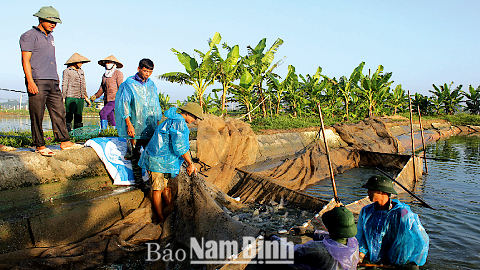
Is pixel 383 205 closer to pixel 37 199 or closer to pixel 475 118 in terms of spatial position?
pixel 37 199

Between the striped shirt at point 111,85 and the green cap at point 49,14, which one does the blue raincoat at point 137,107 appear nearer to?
the green cap at point 49,14

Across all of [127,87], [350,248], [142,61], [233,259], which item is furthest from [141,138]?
[350,248]

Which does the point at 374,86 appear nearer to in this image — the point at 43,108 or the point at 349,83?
the point at 349,83

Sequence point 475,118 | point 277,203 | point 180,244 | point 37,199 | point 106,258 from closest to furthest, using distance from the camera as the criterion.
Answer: point 106,258
point 180,244
point 37,199
point 277,203
point 475,118

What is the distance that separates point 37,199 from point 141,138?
4.71 feet

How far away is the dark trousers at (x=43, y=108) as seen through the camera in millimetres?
3982

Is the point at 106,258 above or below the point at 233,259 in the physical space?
below

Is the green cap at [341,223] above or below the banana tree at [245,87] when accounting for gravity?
→ below

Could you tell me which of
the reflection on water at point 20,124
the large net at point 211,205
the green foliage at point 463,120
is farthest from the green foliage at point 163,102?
the green foliage at point 463,120

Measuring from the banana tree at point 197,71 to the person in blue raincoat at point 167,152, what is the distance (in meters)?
7.41

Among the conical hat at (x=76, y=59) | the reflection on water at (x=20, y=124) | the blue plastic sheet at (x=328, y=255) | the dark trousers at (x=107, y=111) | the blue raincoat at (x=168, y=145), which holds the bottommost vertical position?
the blue plastic sheet at (x=328, y=255)

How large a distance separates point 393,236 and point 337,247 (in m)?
0.82

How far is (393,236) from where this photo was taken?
9.98 feet

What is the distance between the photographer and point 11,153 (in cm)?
398
